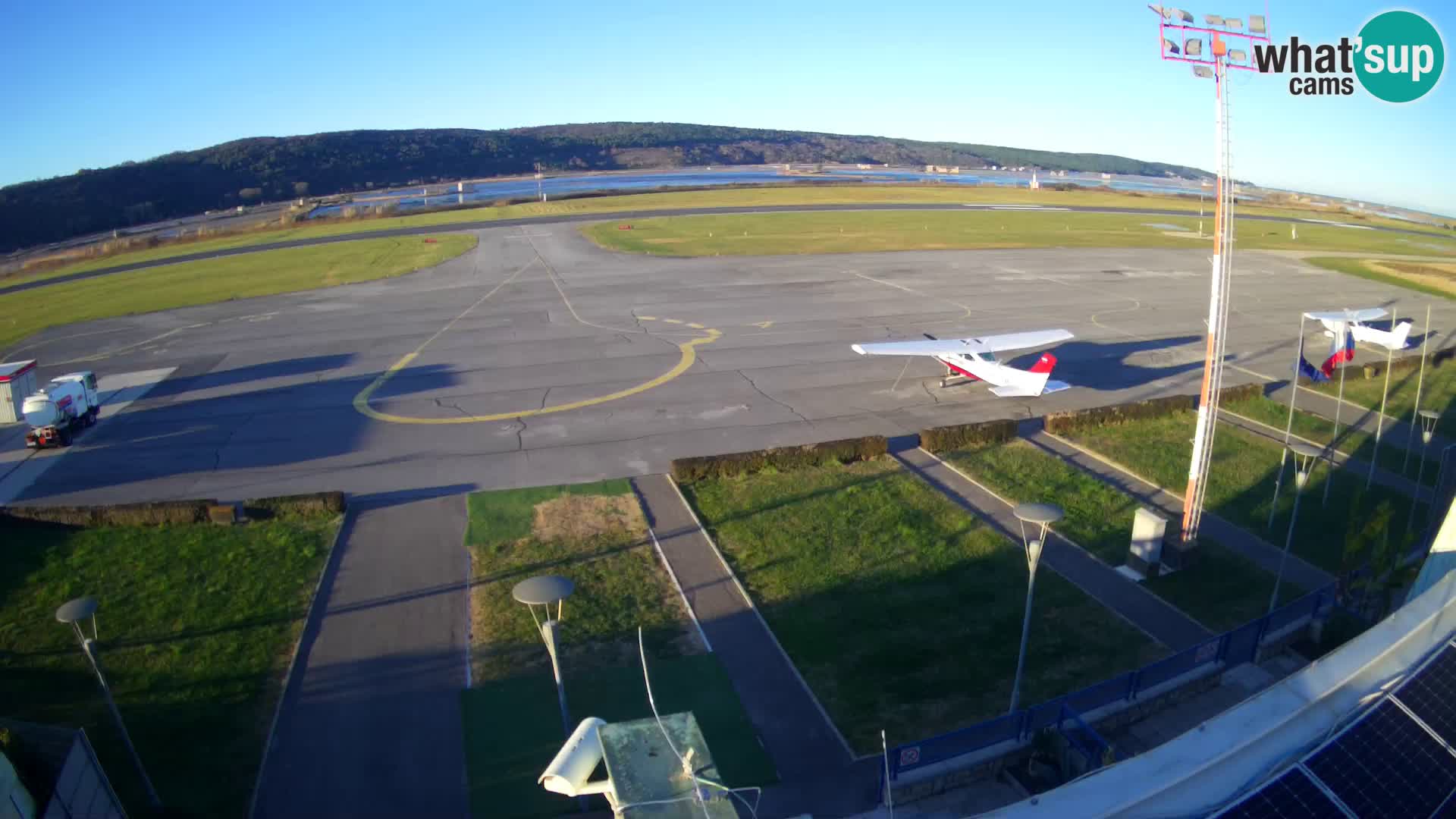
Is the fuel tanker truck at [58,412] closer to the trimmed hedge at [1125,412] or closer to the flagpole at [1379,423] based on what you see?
the trimmed hedge at [1125,412]

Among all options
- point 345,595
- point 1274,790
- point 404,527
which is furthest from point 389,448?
point 1274,790

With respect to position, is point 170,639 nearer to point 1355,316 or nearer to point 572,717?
point 572,717

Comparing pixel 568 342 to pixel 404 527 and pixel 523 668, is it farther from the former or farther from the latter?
pixel 523 668

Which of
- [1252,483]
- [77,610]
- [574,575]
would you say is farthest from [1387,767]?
[1252,483]

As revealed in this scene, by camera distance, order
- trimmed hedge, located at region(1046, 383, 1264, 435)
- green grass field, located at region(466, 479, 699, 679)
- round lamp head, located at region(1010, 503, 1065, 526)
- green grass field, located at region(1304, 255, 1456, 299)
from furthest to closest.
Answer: green grass field, located at region(1304, 255, 1456, 299)
trimmed hedge, located at region(1046, 383, 1264, 435)
green grass field, located at region(466, 479, 699, 679)
round lamp head, located at region(1010, 503, 1065, 526)

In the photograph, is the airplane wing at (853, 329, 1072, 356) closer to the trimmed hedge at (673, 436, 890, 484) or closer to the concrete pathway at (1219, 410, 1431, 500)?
the trimmed hedge at (673, 436, 890, 484)

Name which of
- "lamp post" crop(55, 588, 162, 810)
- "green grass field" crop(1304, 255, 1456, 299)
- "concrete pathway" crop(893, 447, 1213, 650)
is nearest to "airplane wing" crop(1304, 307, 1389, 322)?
"concrete pathway" crop(893, 447, 1213, 650)

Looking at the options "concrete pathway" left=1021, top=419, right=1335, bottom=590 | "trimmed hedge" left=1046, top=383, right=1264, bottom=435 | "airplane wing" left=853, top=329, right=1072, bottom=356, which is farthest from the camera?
"airplane wing" left=853, top=329, right=1072, bottom=356
